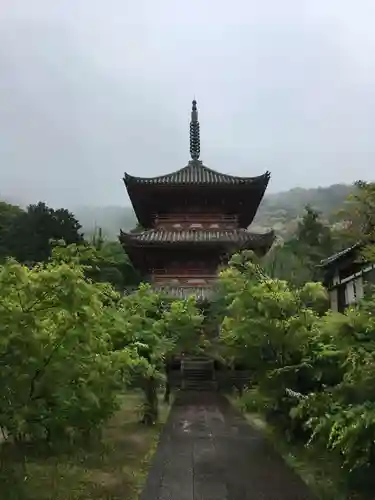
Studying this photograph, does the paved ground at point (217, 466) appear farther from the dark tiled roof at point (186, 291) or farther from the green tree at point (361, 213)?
the dark tiled roof at point (186, 291)

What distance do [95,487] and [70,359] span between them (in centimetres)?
241

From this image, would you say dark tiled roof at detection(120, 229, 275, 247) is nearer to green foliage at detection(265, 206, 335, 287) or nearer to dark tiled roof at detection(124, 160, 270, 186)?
dark tiled roof at detection(124, 160, 270, 186)

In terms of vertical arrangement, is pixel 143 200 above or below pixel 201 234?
above

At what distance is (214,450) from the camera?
37.8 feet

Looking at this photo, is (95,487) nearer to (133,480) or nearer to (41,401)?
(133,480)

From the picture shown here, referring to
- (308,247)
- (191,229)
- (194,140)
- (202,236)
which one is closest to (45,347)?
(202,236)

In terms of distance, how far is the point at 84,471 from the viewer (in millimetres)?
9156

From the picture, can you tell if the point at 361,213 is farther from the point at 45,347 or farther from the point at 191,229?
the point at 191,229

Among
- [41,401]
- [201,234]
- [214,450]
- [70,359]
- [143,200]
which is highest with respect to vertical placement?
[143,200]

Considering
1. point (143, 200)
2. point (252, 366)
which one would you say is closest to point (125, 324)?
point (252, 366)

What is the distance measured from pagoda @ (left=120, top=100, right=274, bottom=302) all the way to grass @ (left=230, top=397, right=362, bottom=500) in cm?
1380

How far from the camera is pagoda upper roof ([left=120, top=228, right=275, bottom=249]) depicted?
2627 centimetres

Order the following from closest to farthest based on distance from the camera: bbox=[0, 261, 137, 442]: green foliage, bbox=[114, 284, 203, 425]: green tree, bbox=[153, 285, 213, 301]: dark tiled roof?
1. bbox=[0, 261, 137, 442]: green foliage
2. bbox=[114, 284, 203, 425]: green tree
3. bbox=[153, 285, 213, 301]: dark tiled roof

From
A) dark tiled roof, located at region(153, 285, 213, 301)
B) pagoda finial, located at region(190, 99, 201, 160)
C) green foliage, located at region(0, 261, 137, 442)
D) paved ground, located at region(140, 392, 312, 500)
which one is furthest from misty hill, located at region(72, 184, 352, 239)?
green foliage, located at region(0, 261, 137, 442)
